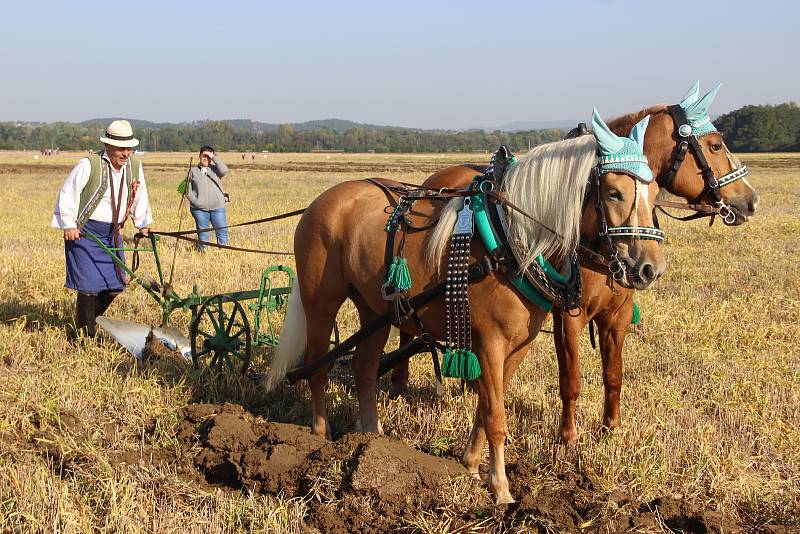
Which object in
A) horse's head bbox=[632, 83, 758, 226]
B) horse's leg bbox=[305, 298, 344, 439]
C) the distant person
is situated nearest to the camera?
horse's head bbox=[632, 83, 758, 226]

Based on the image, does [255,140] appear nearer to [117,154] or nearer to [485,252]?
[117,154]

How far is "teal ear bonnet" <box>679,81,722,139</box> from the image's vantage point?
194 inches

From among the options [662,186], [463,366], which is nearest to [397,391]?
[463,366]

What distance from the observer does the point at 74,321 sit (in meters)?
7.27

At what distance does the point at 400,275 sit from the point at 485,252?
51cm

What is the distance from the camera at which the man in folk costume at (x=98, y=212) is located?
646 centimetres

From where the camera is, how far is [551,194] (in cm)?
385

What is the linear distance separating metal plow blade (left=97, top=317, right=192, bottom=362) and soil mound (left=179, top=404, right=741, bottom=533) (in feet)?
6.57

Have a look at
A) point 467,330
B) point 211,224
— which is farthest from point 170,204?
point 467,330

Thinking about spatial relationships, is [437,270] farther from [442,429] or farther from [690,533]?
[690,533]

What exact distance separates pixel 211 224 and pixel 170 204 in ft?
29.2

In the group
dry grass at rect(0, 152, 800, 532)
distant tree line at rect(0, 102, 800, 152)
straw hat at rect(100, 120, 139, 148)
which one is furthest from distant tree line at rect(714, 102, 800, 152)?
straw hat at rect(100, 120, 139, 148)

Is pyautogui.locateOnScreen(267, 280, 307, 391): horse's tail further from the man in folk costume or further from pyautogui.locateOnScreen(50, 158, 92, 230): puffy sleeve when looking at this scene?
pyautogui.locateOnScreen(50, 158, 92, 230): puffy sleeve

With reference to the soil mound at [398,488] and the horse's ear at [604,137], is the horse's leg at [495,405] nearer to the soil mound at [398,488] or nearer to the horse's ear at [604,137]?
the soil mound at [398,488]
